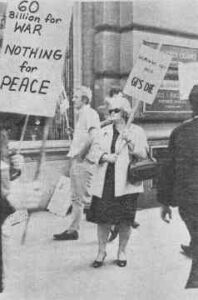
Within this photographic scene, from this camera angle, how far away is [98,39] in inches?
225

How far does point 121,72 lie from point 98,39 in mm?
443

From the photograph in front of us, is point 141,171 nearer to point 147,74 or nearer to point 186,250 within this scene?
point 147,74

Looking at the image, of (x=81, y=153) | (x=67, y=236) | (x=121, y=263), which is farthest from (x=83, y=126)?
(x=121, y=263)

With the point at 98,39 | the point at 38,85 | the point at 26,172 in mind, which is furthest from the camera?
the point at 98,39

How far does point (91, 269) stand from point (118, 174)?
73 centimetres

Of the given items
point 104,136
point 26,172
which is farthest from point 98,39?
point 104,136

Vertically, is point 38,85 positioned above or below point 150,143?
above

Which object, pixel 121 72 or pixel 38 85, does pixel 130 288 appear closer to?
pixel 38 85

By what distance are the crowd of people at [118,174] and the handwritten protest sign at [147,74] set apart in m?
0.12

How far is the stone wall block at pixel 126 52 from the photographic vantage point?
5.59m

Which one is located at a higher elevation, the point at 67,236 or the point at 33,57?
the point at 33,57

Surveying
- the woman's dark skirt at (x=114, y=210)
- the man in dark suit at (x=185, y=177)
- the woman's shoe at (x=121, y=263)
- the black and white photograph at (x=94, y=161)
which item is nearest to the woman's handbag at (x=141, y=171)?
the black and white photograph at (x=94, y=161)

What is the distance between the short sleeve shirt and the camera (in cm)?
450

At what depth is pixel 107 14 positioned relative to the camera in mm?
5621
